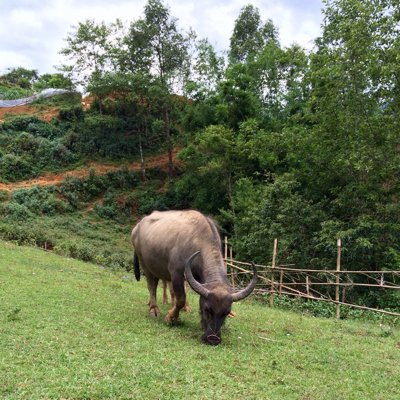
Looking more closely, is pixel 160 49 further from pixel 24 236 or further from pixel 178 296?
pixel 178 296

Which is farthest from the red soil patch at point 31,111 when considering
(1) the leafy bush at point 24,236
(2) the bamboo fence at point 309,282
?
(2) the bamboo fence at point 309,282

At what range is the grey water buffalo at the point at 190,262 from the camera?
7.12 metres

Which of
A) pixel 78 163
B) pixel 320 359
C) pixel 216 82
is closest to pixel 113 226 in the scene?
pixel 78 163

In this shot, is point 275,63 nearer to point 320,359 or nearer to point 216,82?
point 216,82

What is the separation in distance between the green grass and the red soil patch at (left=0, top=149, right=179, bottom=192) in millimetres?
28421

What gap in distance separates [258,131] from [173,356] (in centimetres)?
2397

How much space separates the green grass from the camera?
4.97 m

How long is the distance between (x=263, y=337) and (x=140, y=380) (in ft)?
11.8

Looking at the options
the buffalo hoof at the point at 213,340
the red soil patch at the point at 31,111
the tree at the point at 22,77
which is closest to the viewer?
the buffalo hoof at the point at 213,340

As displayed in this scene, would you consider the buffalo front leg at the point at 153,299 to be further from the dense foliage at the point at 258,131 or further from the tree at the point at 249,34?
the tree at the point at 249,34

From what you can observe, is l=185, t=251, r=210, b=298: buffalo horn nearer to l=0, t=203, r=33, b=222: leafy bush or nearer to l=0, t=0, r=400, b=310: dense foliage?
l=0, t=0, r=400, b=310: dense foliage

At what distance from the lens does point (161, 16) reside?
131 feet

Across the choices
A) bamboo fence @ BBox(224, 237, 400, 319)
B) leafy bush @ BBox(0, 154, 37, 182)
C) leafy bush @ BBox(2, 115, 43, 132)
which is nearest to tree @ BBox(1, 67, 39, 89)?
leafy bush @ BBox(2, 115, 43, 132)

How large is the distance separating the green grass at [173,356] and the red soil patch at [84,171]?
93.2 ft
